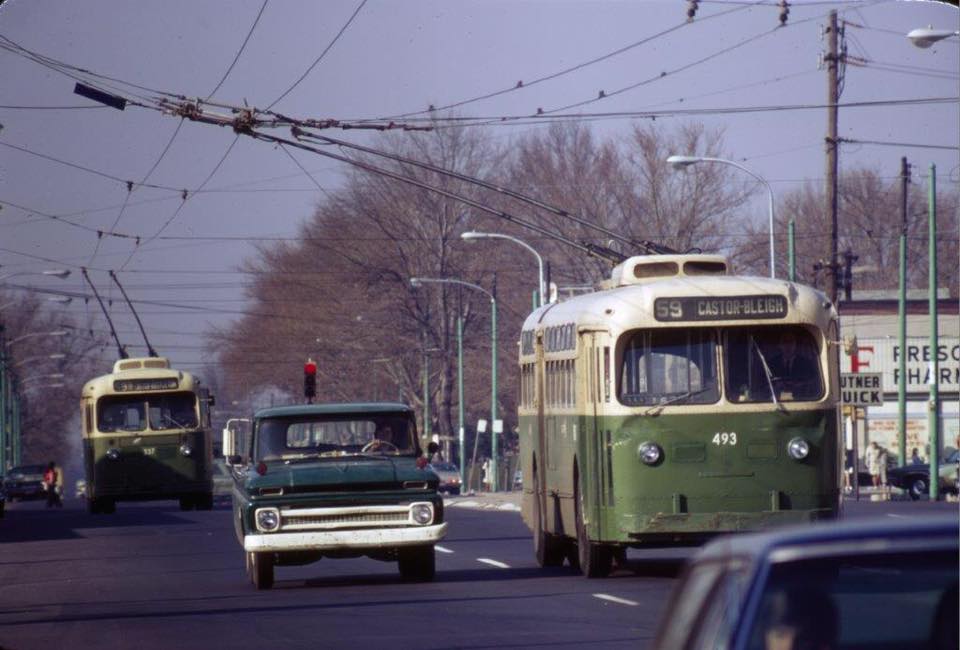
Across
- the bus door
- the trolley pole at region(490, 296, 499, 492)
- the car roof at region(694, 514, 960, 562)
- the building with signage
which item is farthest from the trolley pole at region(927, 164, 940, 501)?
the car roof at region(694, 514, 960, 562)

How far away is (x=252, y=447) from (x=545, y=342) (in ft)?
12.4

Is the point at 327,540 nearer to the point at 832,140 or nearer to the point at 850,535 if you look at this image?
the point at 850,535

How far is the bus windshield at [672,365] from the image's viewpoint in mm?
18172

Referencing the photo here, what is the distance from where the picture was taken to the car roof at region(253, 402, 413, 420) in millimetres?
19625

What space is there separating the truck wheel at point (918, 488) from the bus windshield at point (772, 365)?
1168 inches

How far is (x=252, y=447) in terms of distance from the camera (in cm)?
1966

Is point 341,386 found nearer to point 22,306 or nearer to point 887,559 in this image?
point 22,306

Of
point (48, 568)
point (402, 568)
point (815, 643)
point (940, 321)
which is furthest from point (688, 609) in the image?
point (940, 321)

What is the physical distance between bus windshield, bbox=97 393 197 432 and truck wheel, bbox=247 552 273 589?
78.4 ft

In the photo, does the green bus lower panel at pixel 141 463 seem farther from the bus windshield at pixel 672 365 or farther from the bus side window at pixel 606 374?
the bus windshield at pixel 672 365

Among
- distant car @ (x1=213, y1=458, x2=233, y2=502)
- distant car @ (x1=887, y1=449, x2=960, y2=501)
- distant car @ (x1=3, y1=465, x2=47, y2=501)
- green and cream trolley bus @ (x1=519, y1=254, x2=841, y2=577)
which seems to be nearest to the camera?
green and cream trolley bus @ (x1=519, y1=254, x2=841, y2=577)

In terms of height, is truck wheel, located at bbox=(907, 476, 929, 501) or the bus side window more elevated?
the bus side window

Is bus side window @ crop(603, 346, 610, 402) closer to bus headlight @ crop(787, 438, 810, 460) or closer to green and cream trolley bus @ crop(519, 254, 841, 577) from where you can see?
green and cream trolley bus @ crop(519, 254, 841, 577)

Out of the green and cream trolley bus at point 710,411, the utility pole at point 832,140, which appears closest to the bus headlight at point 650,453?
the green and cream trolley bus at point 710,411
